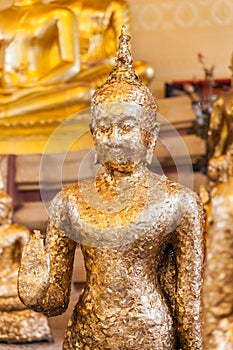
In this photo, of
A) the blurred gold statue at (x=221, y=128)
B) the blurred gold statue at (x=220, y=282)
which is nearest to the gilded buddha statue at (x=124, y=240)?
the blurred gold statue at (x=220, y=282)

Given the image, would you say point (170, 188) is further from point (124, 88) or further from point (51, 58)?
point (51, 58)

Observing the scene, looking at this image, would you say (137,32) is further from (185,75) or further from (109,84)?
(109,84)

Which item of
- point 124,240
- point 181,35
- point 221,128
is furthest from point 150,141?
point 181,35

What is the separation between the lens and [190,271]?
1.64m

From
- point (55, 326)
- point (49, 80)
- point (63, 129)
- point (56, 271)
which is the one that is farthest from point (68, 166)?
point (56, 271)

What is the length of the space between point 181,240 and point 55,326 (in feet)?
3.31

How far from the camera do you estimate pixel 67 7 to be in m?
4.21

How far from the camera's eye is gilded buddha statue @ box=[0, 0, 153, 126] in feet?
12.1

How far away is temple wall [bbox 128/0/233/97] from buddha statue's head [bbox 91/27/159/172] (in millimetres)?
2839

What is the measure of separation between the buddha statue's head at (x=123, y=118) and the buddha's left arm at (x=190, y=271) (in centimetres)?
13

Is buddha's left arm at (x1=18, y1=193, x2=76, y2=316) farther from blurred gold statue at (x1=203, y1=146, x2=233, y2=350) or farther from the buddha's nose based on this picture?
blurred gold statue at (x1=203, y1=146, x2=233, y2=350)

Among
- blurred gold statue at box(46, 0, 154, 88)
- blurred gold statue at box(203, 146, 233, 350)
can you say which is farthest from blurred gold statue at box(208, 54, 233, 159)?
blurred gold statue at box(203, 146, 233, 350)

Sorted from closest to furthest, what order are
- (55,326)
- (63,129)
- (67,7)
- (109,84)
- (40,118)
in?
(109,84)
(55,326)
(63,129)
(40,118)
(67,7)

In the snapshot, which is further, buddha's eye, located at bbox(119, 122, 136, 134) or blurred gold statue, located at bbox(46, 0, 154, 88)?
blurred gold statue, located at bbox(46, 0, 154, 88)
